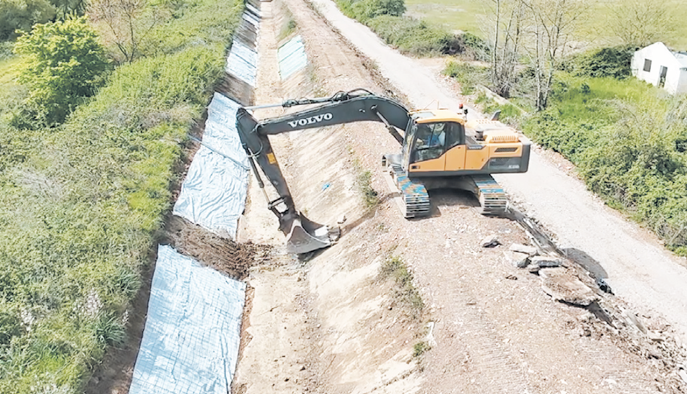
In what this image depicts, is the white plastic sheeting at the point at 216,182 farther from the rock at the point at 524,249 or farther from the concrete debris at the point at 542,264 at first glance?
the concrete debris at the point at 542,264

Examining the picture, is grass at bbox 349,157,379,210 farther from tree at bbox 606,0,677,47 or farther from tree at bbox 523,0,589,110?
tree at bbox 606,0,677,47

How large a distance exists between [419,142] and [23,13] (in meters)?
41.5

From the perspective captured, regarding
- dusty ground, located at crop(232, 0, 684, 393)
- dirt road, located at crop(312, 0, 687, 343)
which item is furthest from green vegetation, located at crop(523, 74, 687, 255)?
dusty ground, located at crop(232, 0, 684, 393)

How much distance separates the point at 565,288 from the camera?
14.2m

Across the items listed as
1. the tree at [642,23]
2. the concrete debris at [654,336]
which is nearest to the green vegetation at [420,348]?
the concrete debris at [654,336]

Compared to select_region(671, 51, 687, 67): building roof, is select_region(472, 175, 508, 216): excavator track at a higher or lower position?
higher

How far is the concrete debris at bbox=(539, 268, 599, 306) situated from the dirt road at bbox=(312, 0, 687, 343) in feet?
10.1

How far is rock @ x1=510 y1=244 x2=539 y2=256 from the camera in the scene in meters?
15.6

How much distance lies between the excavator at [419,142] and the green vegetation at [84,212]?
4406 mm

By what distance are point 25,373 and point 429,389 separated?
8.06 metres

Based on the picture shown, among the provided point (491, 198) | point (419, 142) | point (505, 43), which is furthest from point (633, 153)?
point (505, 43)

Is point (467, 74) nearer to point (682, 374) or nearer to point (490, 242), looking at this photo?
point (490, 242)

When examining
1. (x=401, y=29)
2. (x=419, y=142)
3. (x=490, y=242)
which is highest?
(x=419, y=142)

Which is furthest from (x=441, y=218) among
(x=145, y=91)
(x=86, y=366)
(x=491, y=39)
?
(x=491, y=39)
